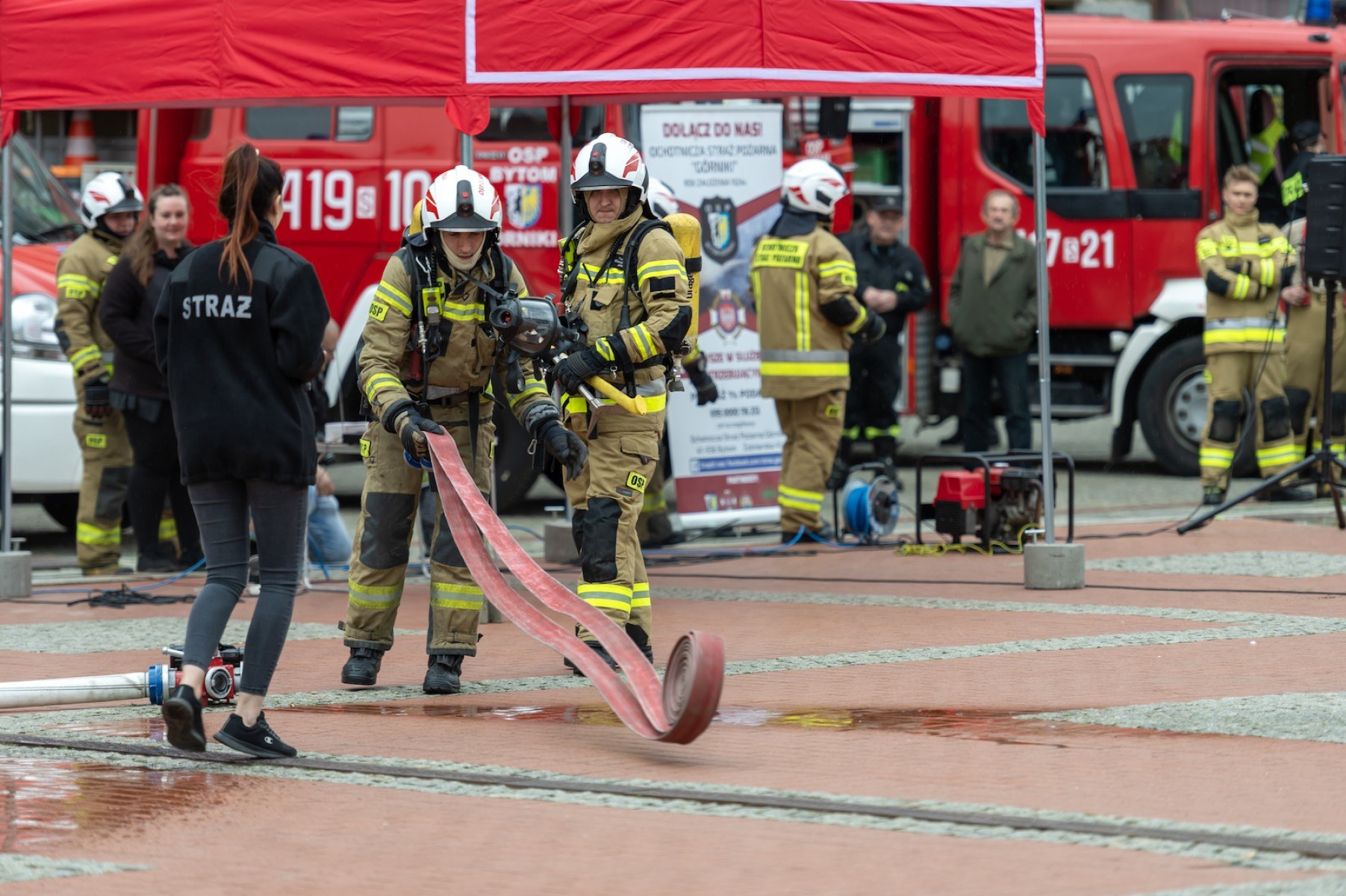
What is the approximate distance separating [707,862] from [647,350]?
2.96 metres

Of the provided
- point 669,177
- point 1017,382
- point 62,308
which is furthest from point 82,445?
point 1017,382

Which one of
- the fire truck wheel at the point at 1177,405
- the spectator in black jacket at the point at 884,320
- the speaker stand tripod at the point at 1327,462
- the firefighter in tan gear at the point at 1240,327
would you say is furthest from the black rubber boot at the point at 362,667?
the fire truck wheel at the point at 1177,405

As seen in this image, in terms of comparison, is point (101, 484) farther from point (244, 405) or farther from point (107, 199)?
point (244, 405)

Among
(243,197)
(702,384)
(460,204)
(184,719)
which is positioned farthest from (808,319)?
(184,719)

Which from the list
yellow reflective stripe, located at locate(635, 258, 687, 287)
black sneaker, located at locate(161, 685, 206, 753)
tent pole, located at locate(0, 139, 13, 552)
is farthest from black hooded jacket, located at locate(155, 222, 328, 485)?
tent pole, located at locate(0, 139, 13, 552)

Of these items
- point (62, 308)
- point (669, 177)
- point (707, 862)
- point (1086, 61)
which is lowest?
point (707, 862)

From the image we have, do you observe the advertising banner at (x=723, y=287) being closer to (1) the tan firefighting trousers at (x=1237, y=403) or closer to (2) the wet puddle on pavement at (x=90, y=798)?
(1) the tan firefighting trousers at (x=1237, y=403)

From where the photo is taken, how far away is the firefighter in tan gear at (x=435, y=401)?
7223 mm

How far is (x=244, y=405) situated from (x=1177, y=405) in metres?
9.94

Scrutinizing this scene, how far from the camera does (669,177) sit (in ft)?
39.3

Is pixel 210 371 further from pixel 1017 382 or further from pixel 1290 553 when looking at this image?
pixel 1017 382

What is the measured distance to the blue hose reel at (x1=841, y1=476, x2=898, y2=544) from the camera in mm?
11703

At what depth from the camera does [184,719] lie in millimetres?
5992

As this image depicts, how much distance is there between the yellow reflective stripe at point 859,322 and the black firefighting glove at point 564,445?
430 centimetres
